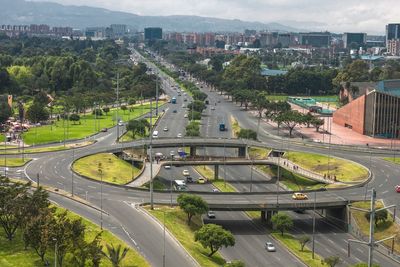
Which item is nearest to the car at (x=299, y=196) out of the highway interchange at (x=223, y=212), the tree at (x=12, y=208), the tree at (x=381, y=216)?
the highway interchange at (x=223, y=212)

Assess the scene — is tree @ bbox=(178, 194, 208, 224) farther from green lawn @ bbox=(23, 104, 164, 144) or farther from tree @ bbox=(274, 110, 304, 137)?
tree @ bbox=(274, 110, 304, 137)

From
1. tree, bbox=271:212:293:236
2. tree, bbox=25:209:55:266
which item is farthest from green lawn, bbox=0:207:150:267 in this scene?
tree, bbox=271:212:293:236

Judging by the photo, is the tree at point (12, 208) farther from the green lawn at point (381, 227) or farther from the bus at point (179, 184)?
the green lawn at point (381, 227)

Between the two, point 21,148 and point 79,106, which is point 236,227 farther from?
point 79,106

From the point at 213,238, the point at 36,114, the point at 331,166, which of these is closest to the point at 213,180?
the point at 331,166

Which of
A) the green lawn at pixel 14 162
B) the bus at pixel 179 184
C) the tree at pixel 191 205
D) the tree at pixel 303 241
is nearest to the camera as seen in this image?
the tree at pixel 303 241

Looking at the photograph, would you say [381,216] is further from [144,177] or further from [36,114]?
[36,114]
